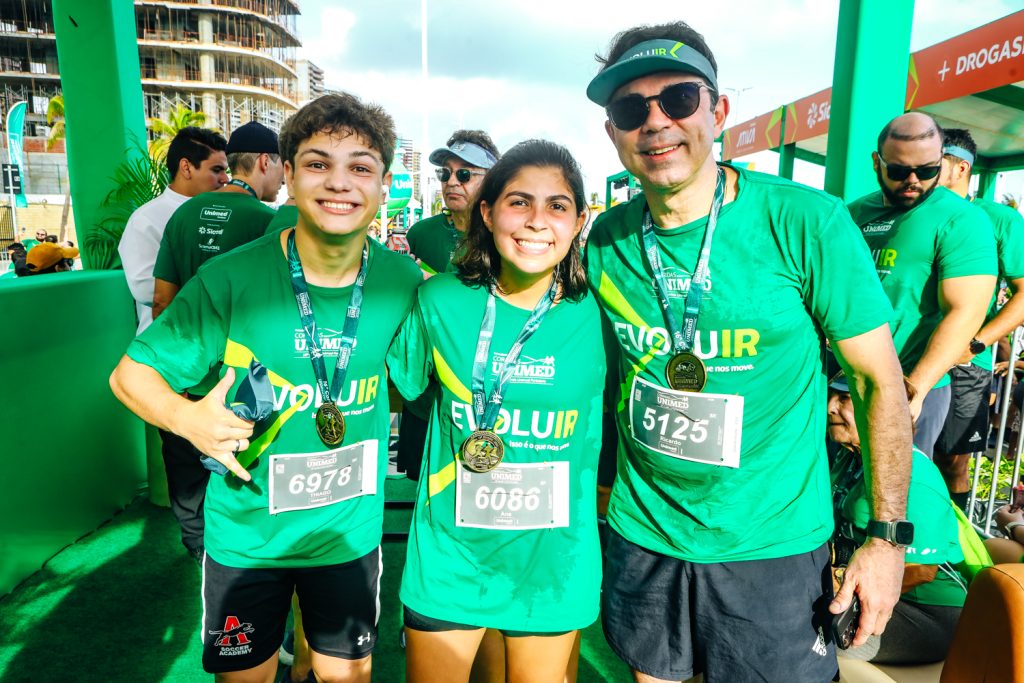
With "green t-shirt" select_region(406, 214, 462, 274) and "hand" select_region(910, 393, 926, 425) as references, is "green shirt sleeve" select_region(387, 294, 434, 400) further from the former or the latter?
"hand" select_region(910, 393, 926, 425)

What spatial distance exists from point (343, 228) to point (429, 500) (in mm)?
808

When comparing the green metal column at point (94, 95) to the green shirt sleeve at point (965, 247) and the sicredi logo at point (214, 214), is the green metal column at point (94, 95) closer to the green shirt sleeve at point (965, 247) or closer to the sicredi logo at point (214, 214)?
the sicredi logo at point (214, 214)

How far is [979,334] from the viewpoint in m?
3.45

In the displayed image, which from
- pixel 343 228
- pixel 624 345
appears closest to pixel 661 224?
pixel 624 345

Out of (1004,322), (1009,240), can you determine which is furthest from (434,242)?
(1009,240)

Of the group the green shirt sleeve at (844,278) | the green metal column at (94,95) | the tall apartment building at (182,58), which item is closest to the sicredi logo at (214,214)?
the green metal column at (94,95)

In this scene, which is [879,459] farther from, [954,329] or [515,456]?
[954,329]

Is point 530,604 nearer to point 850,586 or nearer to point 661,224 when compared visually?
point 850,586

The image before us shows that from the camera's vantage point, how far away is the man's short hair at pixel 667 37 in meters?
1.78

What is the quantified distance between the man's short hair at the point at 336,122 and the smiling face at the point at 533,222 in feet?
1.47

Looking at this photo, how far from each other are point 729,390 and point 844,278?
38 centimetres

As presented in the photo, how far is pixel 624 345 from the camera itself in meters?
1.79

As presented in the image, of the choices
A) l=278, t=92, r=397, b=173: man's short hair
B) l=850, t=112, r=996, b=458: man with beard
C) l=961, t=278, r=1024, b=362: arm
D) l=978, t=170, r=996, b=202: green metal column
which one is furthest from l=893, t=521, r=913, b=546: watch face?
l=978, t=170, r=996, b=202: green metal column

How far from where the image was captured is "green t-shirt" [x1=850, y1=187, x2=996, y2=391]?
277cm
